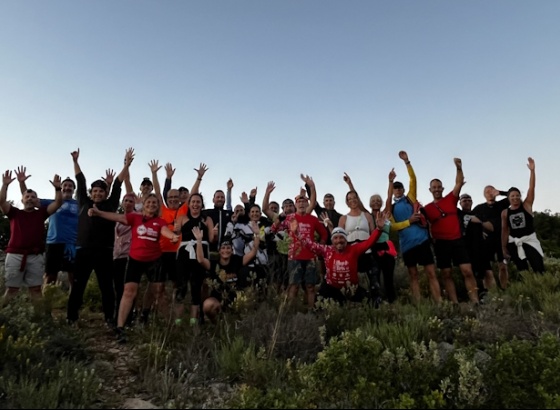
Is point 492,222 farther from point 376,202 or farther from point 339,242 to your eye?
point 339,242

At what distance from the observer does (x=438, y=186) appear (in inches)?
284

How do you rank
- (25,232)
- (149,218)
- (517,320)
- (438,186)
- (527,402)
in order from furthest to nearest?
(438,186) < (25,232) < (149,218) < (517,320) < (527,402)

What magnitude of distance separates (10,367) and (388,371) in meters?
3.54

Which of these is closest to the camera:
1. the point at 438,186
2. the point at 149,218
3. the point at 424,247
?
the point at 149,218

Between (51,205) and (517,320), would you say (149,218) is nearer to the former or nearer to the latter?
(51,205)

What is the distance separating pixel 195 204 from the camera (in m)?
6.29

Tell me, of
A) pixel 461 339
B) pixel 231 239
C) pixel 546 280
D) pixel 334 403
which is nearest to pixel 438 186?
pixel 546 280

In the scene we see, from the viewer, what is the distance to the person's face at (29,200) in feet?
20.5

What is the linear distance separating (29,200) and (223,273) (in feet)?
11.1

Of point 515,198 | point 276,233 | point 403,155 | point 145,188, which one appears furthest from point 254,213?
point 515,198

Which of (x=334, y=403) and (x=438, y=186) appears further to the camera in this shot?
(x=438, y=186)

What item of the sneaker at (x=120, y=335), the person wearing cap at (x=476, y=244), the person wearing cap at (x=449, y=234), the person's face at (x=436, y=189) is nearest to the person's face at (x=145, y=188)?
the sneaker at (x=120, y=335)

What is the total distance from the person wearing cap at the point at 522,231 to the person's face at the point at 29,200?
807 centimetres

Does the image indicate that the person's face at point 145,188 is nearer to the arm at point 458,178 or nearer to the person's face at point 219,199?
the person's face at point 219,199
